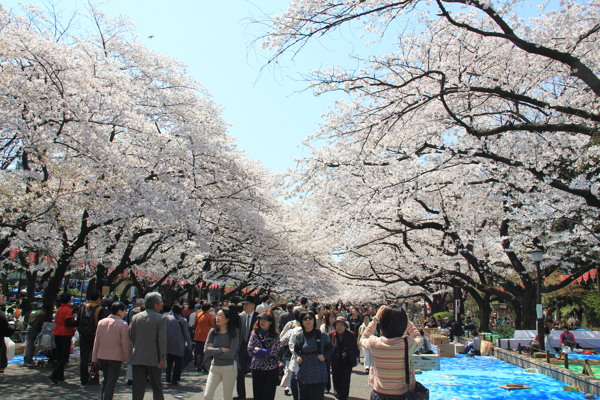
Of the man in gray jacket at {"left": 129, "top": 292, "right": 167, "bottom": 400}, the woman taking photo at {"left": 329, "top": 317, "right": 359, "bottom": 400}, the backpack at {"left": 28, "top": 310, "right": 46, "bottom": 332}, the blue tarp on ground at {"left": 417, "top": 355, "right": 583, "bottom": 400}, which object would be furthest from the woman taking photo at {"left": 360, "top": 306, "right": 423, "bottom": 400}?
the backpack at {"left": 28, "top": 310, "right": 46, "bottom": 332}

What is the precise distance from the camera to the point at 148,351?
6547 millimetres

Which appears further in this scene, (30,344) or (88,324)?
(30,344)

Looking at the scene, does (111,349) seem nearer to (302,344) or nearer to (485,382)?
(302,344)

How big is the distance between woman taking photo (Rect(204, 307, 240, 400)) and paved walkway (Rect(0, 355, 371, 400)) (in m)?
1.98

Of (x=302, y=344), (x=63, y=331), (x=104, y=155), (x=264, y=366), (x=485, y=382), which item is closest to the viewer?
(x=302, y=344)

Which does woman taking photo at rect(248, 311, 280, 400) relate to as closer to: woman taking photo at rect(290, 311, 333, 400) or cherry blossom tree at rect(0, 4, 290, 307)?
woman taking photo at rect(290, 311, 333, 400)

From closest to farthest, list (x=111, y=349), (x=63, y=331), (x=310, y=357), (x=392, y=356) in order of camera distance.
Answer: (x=392, y=356) < (x=310, y=357) < (x=111, y=349) < (x=63, y=331)

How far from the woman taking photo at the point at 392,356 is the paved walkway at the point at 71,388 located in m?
4.57

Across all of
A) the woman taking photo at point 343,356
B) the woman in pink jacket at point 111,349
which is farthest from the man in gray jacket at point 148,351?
the woman taking photo at point 343,356

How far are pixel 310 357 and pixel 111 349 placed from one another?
2751 mm

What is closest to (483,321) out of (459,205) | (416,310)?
(459,205)

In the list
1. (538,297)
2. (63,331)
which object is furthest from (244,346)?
(538,297)

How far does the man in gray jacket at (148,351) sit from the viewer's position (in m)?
6.50

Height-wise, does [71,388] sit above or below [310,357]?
below
